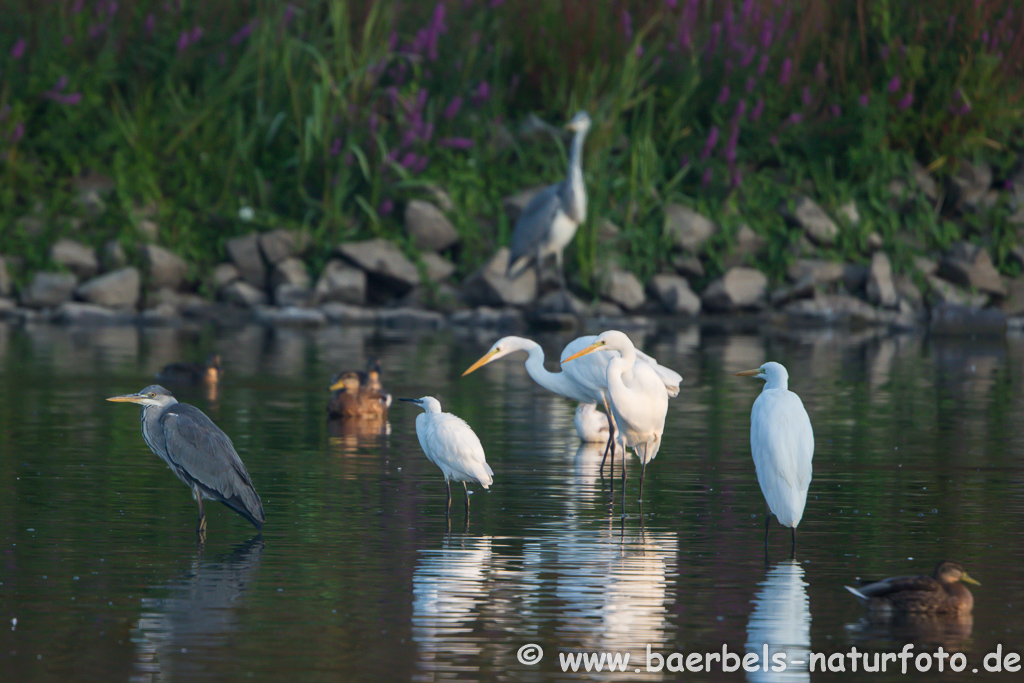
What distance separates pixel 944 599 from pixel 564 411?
8743mm

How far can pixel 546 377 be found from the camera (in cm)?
1268

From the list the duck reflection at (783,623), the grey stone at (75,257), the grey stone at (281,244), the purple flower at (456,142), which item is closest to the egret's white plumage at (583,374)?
the duck reflection at (783,623)

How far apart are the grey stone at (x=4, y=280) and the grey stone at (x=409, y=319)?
5.99 meters

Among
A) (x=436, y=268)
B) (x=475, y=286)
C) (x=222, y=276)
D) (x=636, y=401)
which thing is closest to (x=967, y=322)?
(x=475, y=286)

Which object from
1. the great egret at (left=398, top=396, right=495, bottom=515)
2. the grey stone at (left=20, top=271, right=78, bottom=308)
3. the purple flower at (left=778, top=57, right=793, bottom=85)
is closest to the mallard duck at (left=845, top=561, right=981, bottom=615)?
the great egret at (left=398, top=396, right=495, bottom=515)

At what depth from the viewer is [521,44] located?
3077 cm

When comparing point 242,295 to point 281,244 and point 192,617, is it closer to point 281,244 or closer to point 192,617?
point 281,244

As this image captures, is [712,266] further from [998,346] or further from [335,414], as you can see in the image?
[335,414]

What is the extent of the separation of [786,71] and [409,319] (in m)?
8.17

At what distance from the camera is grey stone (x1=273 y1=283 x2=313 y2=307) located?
26859 millimetres

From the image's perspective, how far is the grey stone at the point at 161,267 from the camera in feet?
88.2

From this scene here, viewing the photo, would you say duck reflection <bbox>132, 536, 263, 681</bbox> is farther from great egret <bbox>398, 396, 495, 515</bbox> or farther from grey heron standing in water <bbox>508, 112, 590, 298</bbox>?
grey heron standing in water <bbox>508, 112, 590, 298</bbox>

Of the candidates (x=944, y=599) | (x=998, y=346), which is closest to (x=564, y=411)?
(x=944, y=599)

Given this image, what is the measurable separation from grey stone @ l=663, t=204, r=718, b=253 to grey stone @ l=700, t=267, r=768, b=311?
769mm
